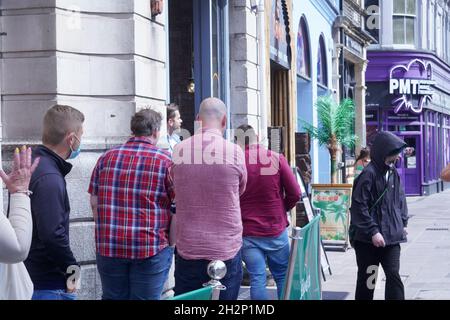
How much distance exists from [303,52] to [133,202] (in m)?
13.0

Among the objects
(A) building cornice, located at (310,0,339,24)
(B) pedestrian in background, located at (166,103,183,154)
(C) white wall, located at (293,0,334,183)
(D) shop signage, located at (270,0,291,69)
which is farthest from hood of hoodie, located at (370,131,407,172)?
(A) building cornice, located at (310,0,339,24)

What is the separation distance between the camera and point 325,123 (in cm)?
1571

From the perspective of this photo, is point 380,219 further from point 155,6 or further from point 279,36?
point 279,36

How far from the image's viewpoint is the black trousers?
7223mm

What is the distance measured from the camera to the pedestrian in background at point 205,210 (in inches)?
218

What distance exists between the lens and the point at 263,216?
723 centimetres

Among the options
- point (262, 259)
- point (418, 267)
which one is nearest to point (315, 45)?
point (418, 267)

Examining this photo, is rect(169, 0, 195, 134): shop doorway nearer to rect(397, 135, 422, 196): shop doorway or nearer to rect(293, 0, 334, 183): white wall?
rect(293, 0, 334, 183): white wall

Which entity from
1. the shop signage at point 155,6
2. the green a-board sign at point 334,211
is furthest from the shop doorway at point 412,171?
the shop signage at point 155,6

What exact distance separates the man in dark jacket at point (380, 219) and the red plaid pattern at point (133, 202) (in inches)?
89.8

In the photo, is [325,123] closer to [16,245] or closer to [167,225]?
[167,225]

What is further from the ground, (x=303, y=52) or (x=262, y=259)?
(x=303, y=52)

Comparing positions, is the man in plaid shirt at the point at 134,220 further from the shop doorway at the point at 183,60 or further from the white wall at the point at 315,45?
the white wall at the point at 315,45

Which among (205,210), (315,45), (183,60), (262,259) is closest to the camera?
(205,210)
